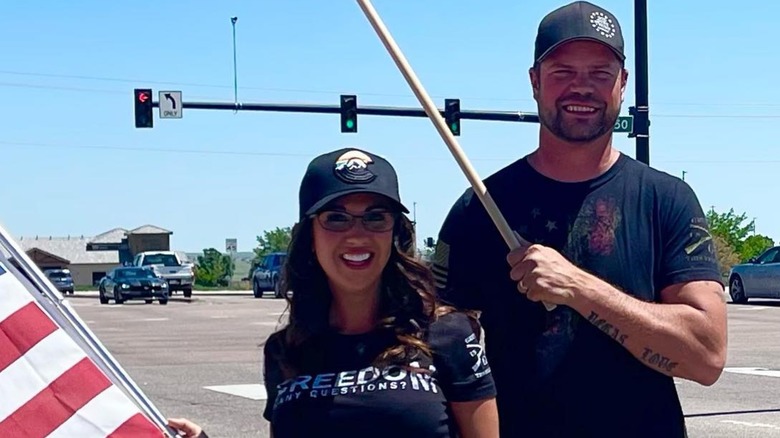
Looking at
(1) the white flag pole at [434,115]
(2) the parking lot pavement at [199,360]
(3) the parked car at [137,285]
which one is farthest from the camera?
(3) the parked car at [137,285]

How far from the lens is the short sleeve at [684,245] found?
125 inches

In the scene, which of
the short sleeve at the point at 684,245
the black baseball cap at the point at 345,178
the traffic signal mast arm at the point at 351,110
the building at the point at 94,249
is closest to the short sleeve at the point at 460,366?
the black baseball cap at the point at 345,178

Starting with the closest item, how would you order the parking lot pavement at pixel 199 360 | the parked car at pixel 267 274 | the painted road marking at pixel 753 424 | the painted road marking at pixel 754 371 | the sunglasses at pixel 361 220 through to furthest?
the sunglasses at pixel 361 220, the painted road marking at pixel 753 424, the parking lot pavement at pixel 199 360, the painted road marking at pixel 754 371, the parked car at pixel 267 274

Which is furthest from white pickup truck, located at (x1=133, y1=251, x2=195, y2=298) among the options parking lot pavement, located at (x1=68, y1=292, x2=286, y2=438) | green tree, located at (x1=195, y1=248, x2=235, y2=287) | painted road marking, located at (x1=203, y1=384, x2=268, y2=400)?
green tree, located at (x1=195, y1=248, x2=235, y2=287)

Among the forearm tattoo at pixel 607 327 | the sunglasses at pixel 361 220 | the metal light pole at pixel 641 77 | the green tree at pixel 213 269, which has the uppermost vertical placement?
the metal light pole at pixel 641 77

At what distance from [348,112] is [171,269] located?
21.0m

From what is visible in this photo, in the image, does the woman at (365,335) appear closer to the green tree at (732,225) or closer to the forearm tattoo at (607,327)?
the forearm tattoo at (607,327)

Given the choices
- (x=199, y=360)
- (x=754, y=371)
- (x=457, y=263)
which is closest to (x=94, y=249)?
(x=199, y=360)

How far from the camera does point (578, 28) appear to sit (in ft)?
10.5

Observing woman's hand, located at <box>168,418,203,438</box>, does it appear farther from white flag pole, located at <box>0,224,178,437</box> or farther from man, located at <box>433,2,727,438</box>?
man, located at <box>433,2,727,438</box>

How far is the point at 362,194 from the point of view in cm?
305

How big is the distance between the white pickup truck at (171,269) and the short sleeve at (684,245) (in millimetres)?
40606

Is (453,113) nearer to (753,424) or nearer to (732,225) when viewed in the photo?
(753,424)

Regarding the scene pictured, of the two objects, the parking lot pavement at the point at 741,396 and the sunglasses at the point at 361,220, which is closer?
the sunglasses at the point at 361,220
